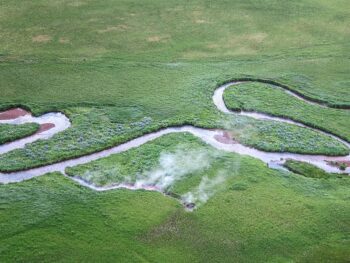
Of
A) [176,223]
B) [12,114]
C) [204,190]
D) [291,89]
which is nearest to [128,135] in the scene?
[204,190]

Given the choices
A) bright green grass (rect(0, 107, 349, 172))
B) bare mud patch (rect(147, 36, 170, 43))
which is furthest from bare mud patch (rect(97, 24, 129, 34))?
bright green grass (rect(0, 107, 349, 172))

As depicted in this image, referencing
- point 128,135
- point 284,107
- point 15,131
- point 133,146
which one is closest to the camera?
point 133,146

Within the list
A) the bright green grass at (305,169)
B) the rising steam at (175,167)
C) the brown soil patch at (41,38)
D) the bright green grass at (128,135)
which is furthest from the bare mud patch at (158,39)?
the bright green grass at (305,169)

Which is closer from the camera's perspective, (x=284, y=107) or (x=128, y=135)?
(x=128, y=135)

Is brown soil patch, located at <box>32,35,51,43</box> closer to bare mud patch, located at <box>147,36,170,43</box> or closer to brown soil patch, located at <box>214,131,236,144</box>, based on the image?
bare mud patch, located at <box>147,36,170,43</box>

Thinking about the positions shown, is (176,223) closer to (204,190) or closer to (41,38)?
(204,190)

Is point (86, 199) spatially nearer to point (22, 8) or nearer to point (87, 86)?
point (87, 86)

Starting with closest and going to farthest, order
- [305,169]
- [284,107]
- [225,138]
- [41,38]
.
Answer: [305,169] < [225,138] < [284,107] < [41,38]

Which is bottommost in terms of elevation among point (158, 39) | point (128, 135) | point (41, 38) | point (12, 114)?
point (128, 135)
